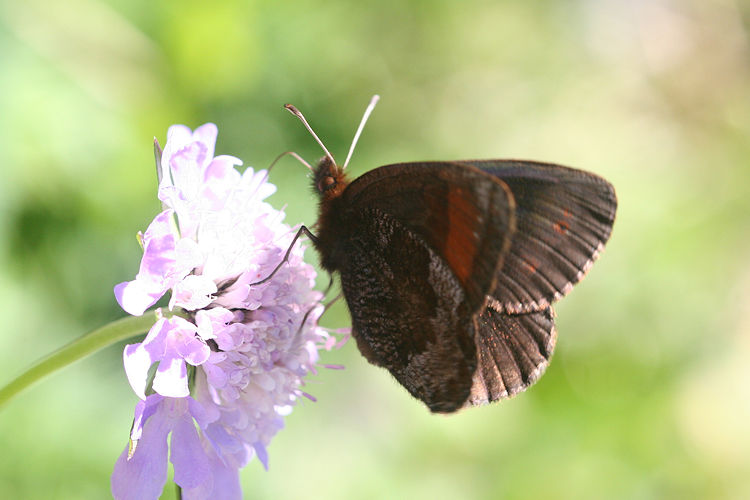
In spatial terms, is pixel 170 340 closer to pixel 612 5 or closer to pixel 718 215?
pixel 718 215

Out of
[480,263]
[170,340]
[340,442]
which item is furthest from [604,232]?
[340,442]

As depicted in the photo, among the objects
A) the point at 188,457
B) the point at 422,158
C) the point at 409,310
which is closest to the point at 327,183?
the point at 409,310

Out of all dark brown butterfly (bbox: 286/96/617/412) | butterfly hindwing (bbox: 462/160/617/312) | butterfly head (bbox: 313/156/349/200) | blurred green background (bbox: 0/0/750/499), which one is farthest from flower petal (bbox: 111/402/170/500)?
blurred green background (bbox: 0/0/750/499)

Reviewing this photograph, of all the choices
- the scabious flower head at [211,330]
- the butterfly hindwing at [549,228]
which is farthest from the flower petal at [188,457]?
the butterfly hindwing at [549,228]

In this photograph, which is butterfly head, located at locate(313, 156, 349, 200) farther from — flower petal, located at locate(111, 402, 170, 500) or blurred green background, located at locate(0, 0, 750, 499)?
blurred green background, located at locate(0, 0, 750, 499)

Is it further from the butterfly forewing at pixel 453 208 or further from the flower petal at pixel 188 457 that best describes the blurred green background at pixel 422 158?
the butterfly forewing at pixel 453 208

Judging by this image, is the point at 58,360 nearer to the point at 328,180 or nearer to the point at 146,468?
the point at 146,468
